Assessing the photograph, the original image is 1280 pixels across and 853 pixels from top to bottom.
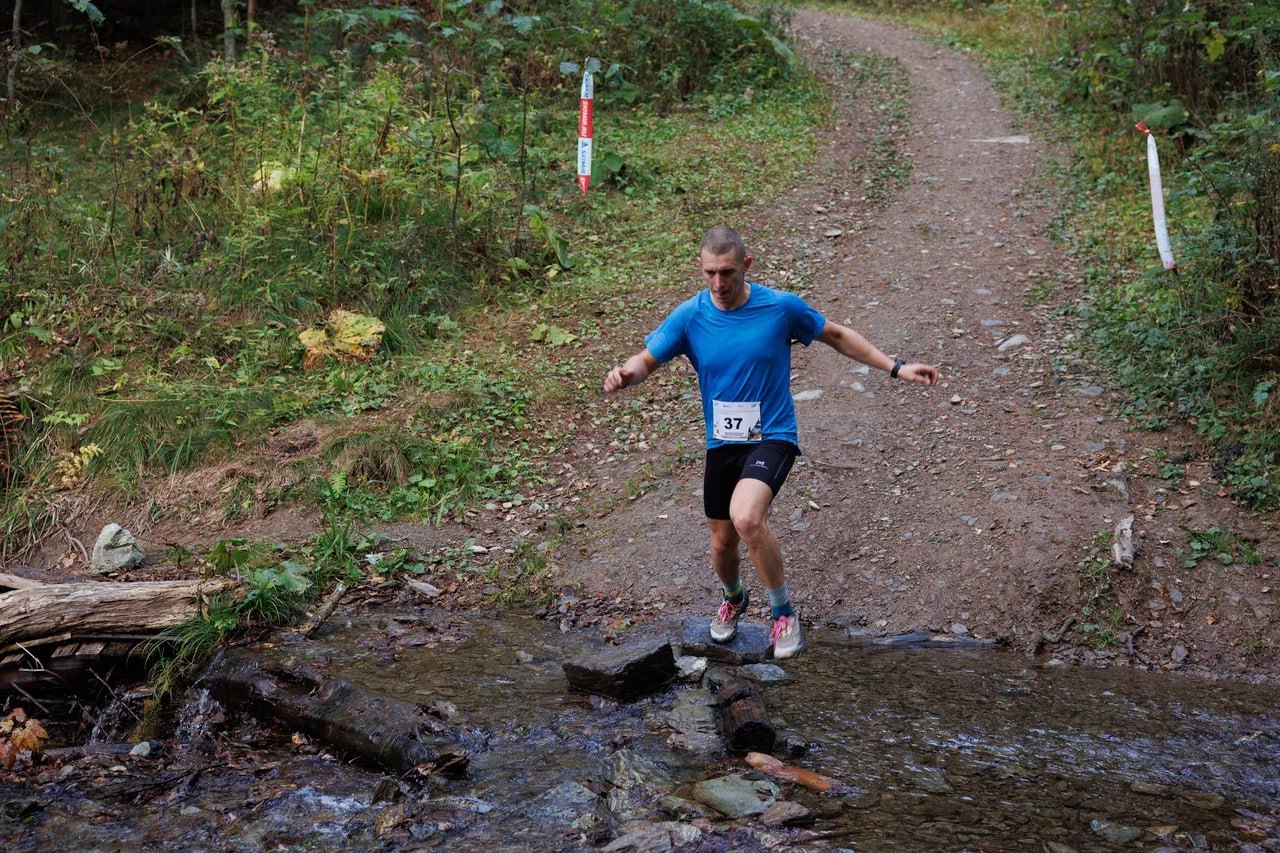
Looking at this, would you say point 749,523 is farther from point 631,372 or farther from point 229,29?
point 229,29

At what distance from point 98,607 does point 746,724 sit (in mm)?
3549

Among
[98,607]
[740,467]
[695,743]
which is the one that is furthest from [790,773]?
[98,607]

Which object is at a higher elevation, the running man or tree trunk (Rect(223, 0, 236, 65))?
tree trunk (Rect(223, 0, 236, 65))

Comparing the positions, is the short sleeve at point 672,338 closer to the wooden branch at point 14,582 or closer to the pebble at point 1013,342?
the wooden branch at point 14,582

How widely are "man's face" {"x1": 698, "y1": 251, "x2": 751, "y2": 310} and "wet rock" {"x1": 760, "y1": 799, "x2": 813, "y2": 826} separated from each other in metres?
2.33

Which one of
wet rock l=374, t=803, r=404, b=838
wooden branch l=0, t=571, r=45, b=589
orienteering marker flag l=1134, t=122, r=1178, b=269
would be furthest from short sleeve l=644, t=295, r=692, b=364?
orienteering marker flag l=1134, t=122, r=1178, b=269

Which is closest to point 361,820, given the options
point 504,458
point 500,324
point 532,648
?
point 532,648

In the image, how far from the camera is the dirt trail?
585 centimetres

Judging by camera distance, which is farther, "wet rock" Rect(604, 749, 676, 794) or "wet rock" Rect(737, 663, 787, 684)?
"wet rock" Rect(737, 663, 787, 684)

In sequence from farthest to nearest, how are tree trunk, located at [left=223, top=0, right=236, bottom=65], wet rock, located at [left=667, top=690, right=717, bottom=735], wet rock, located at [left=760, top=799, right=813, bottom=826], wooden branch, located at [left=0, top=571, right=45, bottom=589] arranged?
tree trunk, located at [left=223, top=0, right=236, bottom=65], wooden branch, located at [left=0, top=571, right=45, bottom=589], wet rock, located at [left=667, top=690, right=717, bottom=735], wet rock, located at [left=760, top=799, right=813, bottom=826]

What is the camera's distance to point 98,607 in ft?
18.1

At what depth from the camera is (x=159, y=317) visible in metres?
9.08

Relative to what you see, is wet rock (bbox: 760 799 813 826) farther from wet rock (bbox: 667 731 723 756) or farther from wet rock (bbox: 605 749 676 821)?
wet rock (bbox: 667 731 723 756)

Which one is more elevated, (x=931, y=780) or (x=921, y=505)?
→ (x=921, y=505)
